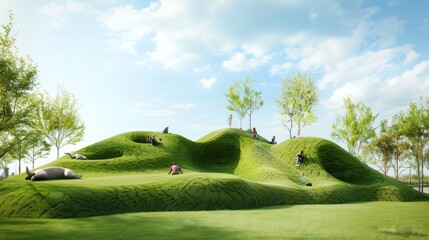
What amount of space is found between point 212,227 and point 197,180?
25.5 ft

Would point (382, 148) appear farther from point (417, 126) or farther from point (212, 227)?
point (212, 227)

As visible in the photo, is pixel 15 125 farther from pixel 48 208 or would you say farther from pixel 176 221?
pixel 176 221

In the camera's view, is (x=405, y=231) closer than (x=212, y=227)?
Yes

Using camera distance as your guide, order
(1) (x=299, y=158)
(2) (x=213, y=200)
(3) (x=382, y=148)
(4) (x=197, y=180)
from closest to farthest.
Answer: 1. (2) (x=213, y=200)
2. (4) (x=197, y=180)
3. (1) (x=299, y=158)
4. (3) (x=382, y=148)

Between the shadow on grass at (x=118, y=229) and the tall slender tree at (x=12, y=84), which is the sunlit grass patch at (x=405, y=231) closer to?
the shadow on grass at (x=118, y=229)

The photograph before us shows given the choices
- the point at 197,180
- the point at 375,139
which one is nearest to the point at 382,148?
the point at 375,139

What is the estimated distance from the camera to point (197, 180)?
20359 millimetres

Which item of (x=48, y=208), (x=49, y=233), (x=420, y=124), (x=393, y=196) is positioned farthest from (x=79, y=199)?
(x=420, y=124)

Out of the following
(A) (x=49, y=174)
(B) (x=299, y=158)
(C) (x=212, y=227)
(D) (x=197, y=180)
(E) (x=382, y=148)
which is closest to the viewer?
(C) (x=212, y=227)

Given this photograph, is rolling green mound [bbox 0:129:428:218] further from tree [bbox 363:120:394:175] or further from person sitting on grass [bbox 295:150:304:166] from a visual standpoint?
tree [bbox 363:120:394:175]

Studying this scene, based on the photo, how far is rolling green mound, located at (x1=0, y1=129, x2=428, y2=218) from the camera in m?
17.1

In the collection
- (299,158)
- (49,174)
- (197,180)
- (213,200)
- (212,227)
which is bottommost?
(213,200)

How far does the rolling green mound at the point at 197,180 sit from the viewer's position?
1714 centimetres

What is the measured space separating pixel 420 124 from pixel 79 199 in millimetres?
42848
